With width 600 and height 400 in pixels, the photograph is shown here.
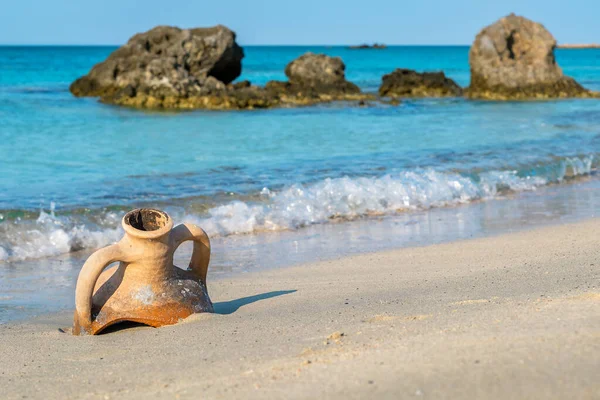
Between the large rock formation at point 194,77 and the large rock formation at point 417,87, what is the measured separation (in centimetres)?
191

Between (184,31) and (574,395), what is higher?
(184,31)

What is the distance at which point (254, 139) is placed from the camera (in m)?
17.2

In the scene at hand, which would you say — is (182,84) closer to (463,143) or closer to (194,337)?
(463,143)

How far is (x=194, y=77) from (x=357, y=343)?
28.2 metres

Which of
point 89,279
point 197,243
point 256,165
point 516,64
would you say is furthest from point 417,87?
point 89,279

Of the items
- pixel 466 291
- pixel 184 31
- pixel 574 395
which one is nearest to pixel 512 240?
pixel 466 291

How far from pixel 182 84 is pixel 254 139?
12975 millimetres

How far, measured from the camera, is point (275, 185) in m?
10.6

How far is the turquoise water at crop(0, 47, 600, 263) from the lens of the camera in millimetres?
8672

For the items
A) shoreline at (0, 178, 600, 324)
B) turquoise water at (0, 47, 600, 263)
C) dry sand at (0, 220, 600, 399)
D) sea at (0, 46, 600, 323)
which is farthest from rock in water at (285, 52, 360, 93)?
dry sand at (0, 220, 600, 399)

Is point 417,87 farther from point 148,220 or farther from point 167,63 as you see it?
point 148,220

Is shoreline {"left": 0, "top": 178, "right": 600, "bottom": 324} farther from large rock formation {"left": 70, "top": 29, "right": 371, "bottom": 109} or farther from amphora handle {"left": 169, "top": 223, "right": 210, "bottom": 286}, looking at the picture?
large rock formation {"left": 70, "top": 29, "right": 371, "bottom": 109}

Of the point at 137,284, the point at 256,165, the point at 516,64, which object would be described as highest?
the point at 516,64

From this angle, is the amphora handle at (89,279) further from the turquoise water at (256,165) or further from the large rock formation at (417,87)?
the large rock formation at (417,87)
